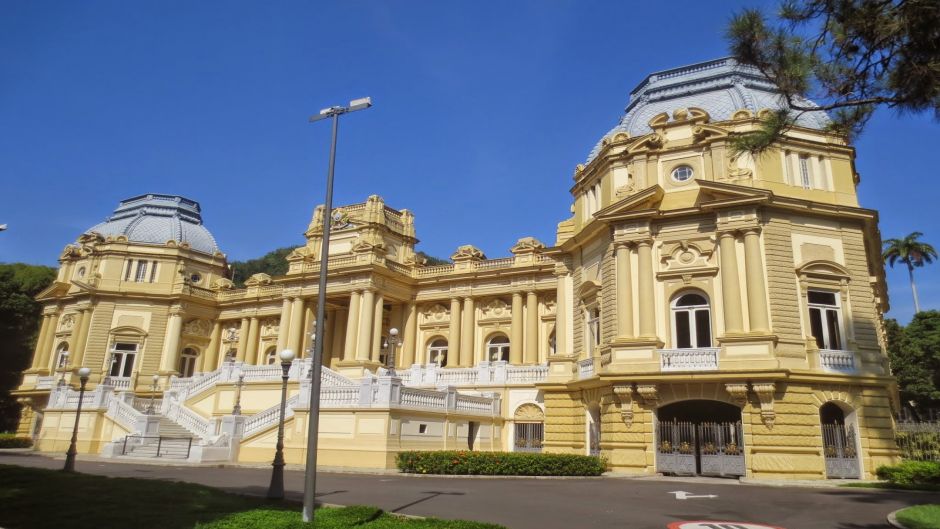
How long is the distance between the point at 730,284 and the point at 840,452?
21.0 ft

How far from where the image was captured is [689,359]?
2220 centimetres

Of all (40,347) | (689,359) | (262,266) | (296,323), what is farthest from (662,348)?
(262,266)

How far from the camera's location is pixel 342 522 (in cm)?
1018

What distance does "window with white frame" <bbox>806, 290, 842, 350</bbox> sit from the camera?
75.3 ft

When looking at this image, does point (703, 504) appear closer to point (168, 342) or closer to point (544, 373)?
point (544, 373)

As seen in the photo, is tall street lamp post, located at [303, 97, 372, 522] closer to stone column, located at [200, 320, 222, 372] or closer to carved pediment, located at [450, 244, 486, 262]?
carved pediment, located at [450, 244, 486, 262]

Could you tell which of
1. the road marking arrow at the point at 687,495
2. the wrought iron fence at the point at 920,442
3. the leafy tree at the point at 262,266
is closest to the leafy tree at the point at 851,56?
the road marking arrow at the point at 687,495

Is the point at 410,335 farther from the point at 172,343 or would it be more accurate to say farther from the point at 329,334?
the point at 172,343

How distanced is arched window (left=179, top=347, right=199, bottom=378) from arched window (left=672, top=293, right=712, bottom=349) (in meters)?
37.7

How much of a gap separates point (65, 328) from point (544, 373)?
3691 centimetres

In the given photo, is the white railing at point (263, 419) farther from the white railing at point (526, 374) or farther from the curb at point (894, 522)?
the curb at point (894, 522)

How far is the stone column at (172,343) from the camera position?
4581 centimetres

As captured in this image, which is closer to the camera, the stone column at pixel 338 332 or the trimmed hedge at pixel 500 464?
the trimmed hedge at pixel 500 464

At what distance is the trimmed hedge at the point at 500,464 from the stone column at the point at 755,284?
24.0 ft
